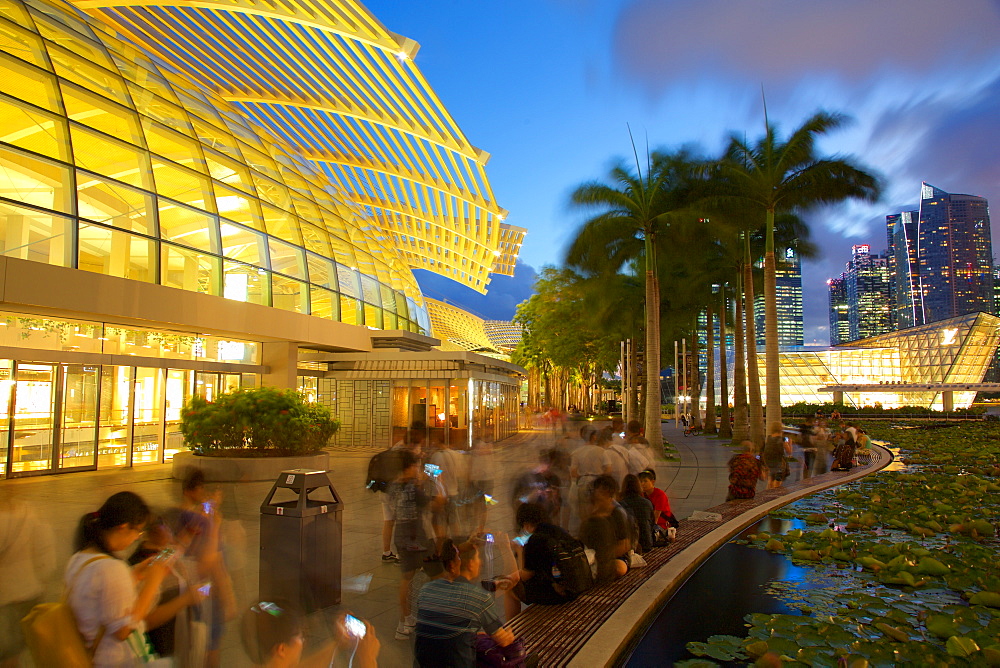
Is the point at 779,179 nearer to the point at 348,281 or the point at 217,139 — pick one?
the point at 348,281

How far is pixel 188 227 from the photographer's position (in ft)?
53.9

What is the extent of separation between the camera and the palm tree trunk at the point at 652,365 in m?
20.0

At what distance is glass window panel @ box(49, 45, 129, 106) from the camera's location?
15086 mm

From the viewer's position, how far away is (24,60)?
14.0 m

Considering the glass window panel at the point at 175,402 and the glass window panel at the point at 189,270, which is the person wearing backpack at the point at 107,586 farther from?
the glass window panel at the point at 175,402

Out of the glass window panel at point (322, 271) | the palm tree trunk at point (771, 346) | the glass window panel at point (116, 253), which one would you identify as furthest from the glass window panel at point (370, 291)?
the palm tree trunk at point (771, 346)

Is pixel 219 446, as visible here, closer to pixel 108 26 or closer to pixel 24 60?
pixel 24 60

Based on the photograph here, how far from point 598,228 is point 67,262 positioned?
15.0 meters

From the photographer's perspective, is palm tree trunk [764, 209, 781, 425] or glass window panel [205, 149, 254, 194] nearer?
glass window panel [205, 149, 254, 194]

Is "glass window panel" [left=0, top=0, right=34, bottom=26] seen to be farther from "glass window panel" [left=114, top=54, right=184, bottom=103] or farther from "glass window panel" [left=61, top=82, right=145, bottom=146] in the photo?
"glass window panel" [left=114, top=54, right=184, bottom=103]

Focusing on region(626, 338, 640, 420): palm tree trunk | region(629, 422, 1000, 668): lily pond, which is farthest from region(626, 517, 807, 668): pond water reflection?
region(626, 338, 640, 420): palm tree trunk

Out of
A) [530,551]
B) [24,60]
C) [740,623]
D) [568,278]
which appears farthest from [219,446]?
[568,278]

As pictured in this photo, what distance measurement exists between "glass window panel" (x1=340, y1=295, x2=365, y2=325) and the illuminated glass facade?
52347mm

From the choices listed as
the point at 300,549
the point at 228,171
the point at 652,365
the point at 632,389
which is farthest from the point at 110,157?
the point at 632,389
